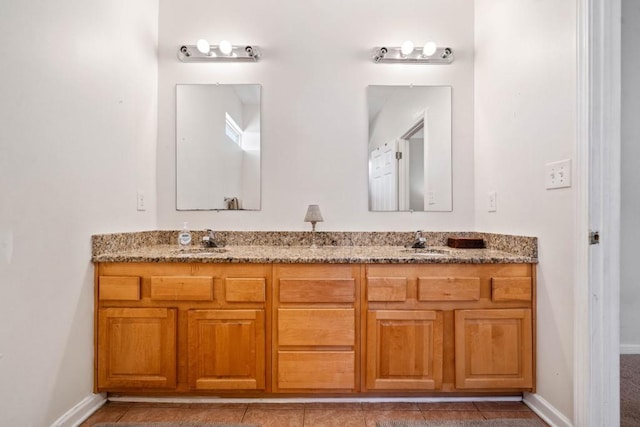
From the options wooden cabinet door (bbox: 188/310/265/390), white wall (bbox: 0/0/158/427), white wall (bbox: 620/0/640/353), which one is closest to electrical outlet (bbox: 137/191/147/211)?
white wall (bbox: 0/0/158/427)

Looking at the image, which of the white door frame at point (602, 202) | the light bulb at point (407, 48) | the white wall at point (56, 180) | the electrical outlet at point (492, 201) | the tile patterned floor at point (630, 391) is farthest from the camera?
the light bulb at point (407, 48)

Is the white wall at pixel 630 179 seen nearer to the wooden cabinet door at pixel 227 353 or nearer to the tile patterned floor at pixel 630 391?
the tile patterned floor at pixel 630 391

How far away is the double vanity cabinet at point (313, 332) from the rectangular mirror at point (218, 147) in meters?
0.69

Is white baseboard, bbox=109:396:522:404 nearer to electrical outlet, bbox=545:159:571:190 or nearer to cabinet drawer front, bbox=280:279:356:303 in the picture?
cabinet drawer front, bbox=280:279:356:303

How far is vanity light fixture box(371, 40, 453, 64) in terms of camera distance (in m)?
2.12

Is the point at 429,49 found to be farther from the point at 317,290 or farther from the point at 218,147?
the point at 317,290

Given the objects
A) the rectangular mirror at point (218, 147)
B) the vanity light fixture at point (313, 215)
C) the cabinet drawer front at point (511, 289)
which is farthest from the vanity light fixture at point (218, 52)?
the cabinet drawer front at point (511, 289)

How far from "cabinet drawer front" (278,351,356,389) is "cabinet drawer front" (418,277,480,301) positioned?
1.59 feet

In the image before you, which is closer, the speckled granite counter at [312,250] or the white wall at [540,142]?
the white wall at [540,142]

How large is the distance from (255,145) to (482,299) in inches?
65.6

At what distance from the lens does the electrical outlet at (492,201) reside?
1.98m

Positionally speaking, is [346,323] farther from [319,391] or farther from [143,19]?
[143,19]

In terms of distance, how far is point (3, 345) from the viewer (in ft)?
3.83

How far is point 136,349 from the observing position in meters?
1.62
